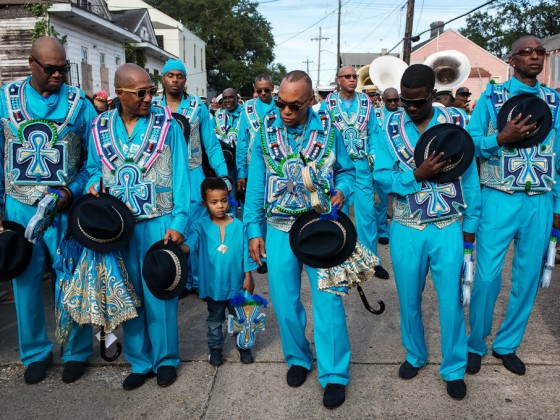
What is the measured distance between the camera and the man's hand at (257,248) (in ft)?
12.8

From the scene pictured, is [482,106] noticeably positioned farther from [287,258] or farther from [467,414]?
[467,414]

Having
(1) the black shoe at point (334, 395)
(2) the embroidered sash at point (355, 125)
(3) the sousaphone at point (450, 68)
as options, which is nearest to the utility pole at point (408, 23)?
(3) the sousaphone at point (450, 68)

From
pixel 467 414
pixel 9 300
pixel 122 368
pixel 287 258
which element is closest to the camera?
pixel 467 414

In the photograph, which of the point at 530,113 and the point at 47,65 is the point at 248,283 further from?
the point at 530,113

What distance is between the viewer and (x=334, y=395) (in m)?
3.72

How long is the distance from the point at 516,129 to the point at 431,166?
760 mm

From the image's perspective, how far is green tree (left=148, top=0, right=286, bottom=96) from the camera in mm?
55219

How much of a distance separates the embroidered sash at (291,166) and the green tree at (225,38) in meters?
52.4

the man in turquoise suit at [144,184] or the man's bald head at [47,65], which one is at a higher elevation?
the man's bald head at [47,65]

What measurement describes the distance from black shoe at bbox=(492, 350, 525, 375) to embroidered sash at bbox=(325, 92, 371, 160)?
10.0 feet

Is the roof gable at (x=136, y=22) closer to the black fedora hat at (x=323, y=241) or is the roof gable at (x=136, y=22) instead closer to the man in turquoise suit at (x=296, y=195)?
the man in turquoise suit at (x=296, y=195)

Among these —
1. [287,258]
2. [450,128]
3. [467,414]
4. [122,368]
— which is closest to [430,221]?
[450,128]

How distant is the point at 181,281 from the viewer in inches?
152

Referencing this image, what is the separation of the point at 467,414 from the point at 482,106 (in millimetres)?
2162
